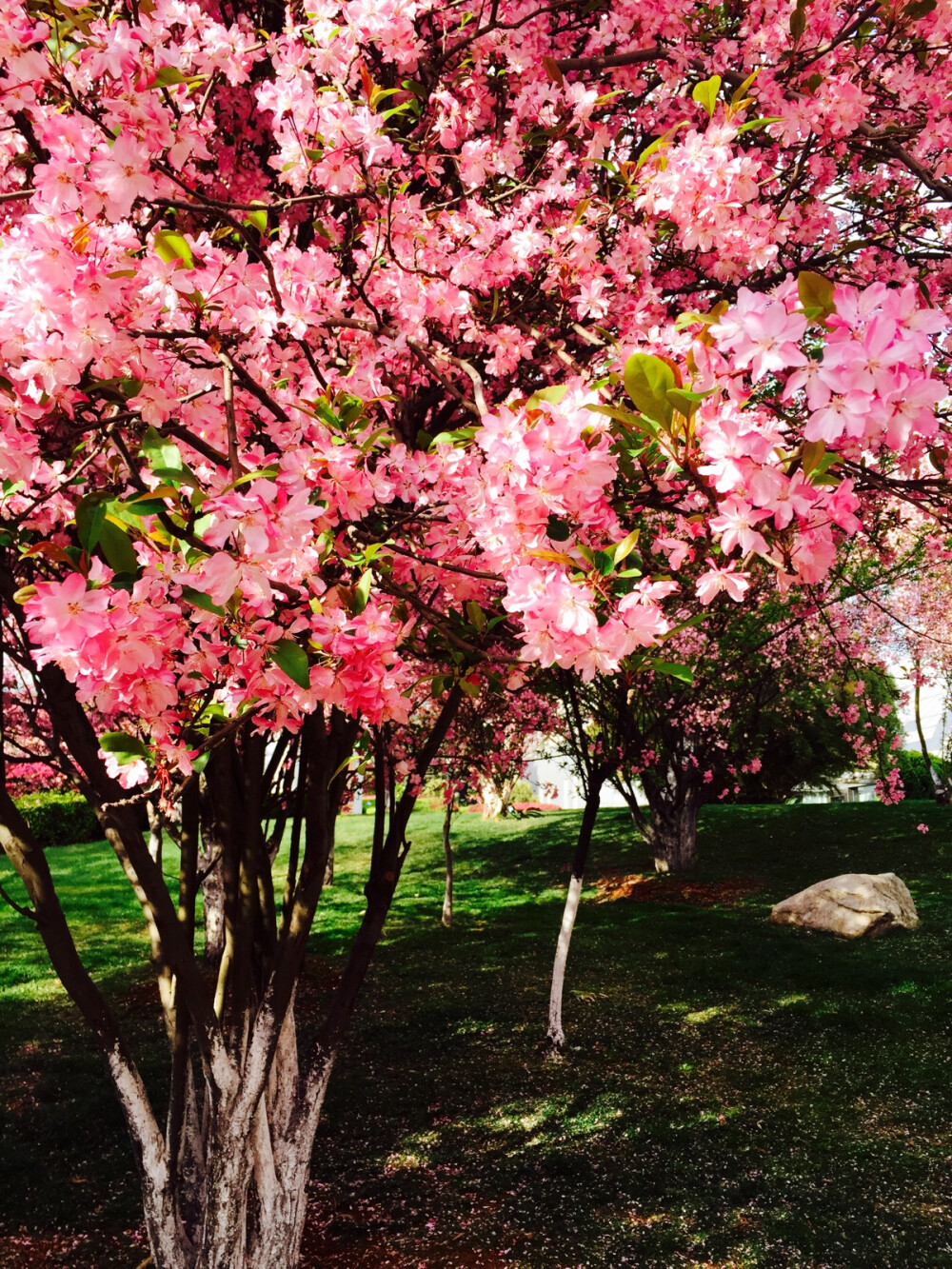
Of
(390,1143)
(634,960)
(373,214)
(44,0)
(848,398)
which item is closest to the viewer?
(848,398)

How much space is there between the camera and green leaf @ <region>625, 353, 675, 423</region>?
135 centimetres

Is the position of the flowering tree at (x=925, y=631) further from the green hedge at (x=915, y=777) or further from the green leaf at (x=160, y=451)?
the green leaf at (x=160, y=451)

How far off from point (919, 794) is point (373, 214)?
19742 millimetres

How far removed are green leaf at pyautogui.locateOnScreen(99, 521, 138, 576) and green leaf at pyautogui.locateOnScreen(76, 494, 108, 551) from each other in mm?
16

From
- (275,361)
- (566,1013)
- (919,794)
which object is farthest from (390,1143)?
(919,794)

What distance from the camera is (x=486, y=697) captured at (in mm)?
8539

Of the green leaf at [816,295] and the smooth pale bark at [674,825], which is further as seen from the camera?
the smooth pale bark at [674,825]

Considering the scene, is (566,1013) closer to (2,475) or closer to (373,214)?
(373,214)

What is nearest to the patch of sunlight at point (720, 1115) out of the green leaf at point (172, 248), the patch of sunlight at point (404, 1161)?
the patch of sunlight at point (404, 1161)

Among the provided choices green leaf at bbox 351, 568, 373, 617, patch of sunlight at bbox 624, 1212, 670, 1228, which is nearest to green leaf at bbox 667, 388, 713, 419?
green leaf at bbox 351, 568, 373, 617

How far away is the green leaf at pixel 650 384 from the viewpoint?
1.35 metres

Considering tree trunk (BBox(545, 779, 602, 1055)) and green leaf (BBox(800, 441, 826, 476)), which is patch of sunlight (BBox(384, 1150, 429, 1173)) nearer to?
tree trunk (BBox(545, 779, 602, 1055))

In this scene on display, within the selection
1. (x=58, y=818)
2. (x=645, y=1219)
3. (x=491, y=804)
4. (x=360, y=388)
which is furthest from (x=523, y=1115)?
(x=491, y=804)

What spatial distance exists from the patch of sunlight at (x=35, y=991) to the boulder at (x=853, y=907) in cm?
704
